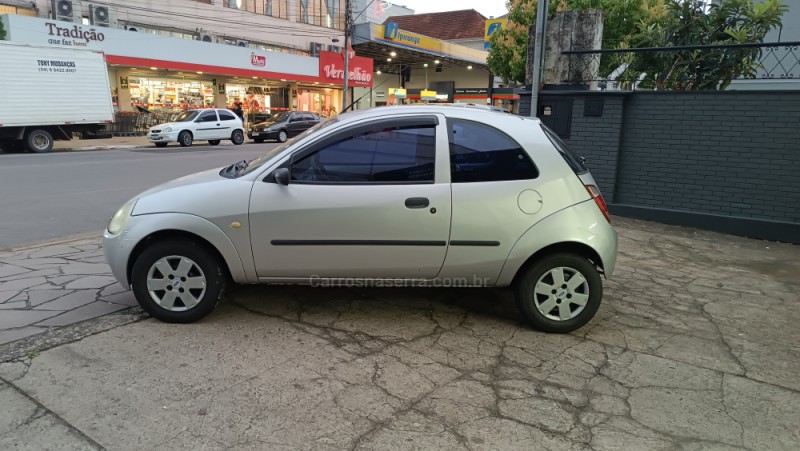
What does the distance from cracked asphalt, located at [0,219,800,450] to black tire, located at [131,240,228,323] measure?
0.13 metres

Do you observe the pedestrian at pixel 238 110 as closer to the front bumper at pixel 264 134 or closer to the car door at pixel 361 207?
the front bumper at pixel 264 134

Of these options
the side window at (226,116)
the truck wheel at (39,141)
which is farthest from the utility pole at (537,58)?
the side window at (226,116)

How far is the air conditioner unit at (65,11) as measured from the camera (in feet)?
79.2

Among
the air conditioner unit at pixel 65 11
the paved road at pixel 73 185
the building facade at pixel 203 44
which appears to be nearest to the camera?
the paved road at pixel 73 185

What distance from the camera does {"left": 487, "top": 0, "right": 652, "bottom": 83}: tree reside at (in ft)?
50.5

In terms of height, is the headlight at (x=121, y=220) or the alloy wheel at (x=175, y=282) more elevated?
the headlight at (x=121, y=220)

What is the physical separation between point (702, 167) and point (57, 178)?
12966 millimetres

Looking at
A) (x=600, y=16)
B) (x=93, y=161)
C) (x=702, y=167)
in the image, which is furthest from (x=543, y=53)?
(x=93, y=161)

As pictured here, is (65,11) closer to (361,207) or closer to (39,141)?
(39,141)

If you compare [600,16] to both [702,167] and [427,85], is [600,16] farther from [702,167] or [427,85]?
[427,85]

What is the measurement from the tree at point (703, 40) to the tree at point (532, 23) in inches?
155

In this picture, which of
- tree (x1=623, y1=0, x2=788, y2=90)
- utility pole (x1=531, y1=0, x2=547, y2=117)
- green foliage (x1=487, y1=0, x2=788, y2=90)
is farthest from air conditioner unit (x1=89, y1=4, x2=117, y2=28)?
tree (x1=623, y1=0, x2=788, y2=90)

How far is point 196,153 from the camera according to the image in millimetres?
19062

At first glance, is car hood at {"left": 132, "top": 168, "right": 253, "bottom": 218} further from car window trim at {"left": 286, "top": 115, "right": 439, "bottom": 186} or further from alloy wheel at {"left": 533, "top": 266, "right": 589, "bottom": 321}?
alloy wheel at {"left": 533, "top": 266, "right": 589, "bottom": 321}
